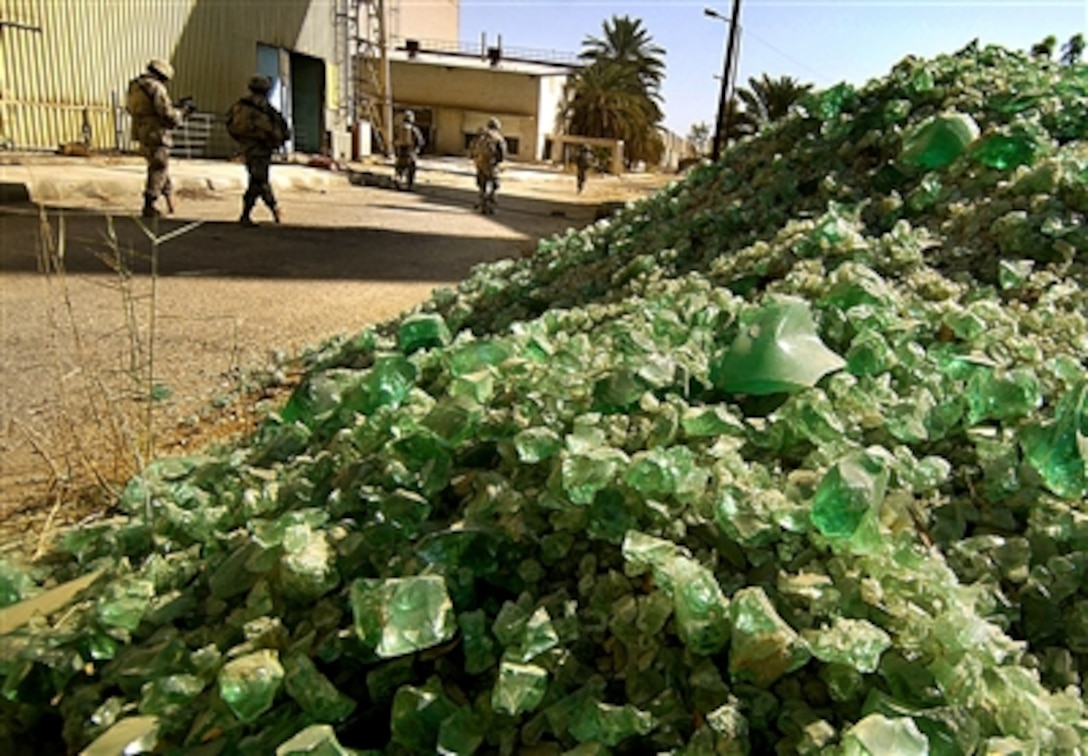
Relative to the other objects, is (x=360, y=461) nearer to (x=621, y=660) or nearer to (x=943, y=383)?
(x=621, y=660)

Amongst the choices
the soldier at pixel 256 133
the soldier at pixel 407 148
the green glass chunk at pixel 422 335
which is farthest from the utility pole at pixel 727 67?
the green glass chunk at pixel 422 335

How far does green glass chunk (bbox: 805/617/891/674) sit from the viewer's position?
1.00m

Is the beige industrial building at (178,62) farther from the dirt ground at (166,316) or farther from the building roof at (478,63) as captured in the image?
the building roof at (478,63)

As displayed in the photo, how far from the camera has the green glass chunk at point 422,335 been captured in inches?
90.6

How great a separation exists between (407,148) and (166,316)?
13395 millimetres

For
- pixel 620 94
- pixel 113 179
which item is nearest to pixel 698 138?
pixel 620 94

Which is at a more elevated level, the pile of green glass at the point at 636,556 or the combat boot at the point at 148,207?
the pile of green glass at the point at 636,556

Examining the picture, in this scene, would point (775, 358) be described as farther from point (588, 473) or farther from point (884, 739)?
point (884, 739)

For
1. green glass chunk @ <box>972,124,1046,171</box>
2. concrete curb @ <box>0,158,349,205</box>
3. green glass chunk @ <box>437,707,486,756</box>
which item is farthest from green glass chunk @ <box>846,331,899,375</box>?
concrete curb @ <box>0,158,349,205</box>

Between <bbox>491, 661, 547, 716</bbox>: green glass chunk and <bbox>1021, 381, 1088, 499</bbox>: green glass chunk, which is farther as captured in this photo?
<bbox>1021, 381, 1088, 499</bbox>: green glass chunk

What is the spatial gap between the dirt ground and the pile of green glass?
2.15 feet

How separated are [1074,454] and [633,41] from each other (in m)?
41.6

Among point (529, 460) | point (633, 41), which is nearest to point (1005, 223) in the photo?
point (529, 460)

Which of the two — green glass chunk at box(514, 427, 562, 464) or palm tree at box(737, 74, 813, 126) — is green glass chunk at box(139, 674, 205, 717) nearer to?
green glass chunk at box(514, 427, 562, 464)
